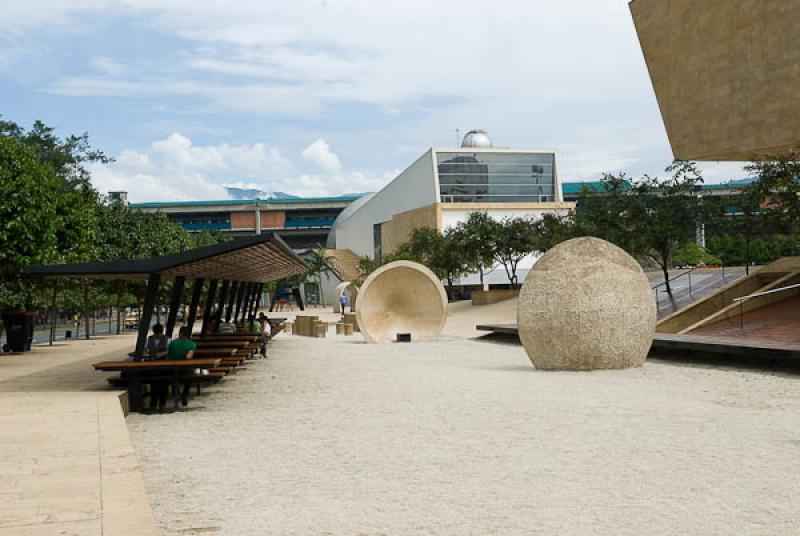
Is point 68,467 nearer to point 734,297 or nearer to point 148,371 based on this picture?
point 148,371

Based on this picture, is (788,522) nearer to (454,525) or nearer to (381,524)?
(454,525)

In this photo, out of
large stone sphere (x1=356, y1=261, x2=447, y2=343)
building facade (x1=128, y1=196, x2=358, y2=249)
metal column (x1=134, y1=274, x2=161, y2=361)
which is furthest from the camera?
building facade (x1=128, y1=196, x2=358, y2=249)

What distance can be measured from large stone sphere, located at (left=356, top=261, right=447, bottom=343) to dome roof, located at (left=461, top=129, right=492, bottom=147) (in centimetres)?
4981

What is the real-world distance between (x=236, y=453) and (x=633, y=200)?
26.6m

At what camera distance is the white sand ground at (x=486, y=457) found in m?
6.67

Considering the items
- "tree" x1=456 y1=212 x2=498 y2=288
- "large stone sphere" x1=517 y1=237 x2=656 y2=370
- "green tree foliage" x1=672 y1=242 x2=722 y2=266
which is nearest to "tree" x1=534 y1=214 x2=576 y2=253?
"tree" x1=456 y1=212 x2=498 y2=288

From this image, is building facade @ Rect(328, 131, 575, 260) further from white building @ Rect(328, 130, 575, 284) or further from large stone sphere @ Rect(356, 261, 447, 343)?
large stone sphere @ Rect(356, 261, 447, 343)

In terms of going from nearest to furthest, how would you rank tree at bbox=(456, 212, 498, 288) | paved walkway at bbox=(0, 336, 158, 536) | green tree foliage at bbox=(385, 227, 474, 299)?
paved walkway at bbox=(0, 336, 158, 536), tree at bbox=(456, 212, 498, 288), green tree foliage at bbox=(385, 227, 474, 299)

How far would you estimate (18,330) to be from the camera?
88.7 feet

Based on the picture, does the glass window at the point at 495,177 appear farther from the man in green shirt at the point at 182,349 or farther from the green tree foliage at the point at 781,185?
the man in green shirt at the point at 182,349

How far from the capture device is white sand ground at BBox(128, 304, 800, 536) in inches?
263

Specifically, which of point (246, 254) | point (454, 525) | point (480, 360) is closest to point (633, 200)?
point (480, 360)

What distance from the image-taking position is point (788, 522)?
6.36 metres

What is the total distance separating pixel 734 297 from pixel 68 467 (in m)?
24.0
